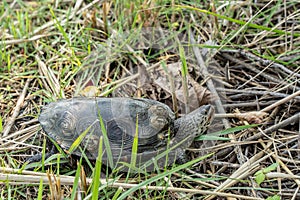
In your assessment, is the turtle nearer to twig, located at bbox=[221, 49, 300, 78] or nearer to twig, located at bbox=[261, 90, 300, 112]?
twig, located at bbox=[261, 90, 300, 112]

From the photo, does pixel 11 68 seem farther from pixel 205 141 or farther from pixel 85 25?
pixel 205 141

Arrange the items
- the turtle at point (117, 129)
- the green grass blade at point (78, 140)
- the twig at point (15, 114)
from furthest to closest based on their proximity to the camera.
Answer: the twig at point (15, 114), the turtle at point (117, 129), the green grass blade at point (78, 140)

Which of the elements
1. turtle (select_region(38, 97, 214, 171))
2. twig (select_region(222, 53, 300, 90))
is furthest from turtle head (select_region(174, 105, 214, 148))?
twig (select_region(222, 53, 300, 90))

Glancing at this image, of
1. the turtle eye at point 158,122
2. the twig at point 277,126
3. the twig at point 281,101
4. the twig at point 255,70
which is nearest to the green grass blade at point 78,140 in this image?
the turtle eye at point 158,122

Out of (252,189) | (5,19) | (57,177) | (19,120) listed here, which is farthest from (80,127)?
(5,19)

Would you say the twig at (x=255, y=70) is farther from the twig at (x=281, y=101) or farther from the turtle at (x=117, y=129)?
the turtle at (x=117, y=129)

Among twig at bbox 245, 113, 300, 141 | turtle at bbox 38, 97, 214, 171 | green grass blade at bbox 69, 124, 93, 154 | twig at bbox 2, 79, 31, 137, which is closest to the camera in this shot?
green grass blade at bbox 69, 124, 93, 154

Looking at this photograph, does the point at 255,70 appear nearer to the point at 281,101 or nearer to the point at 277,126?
the point at 281,101
